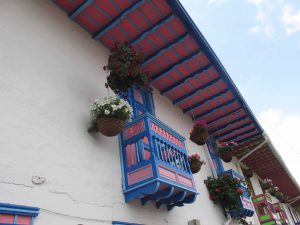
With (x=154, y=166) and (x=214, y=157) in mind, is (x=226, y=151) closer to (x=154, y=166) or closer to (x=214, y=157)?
(x=214, y=157)

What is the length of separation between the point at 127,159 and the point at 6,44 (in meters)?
2.79

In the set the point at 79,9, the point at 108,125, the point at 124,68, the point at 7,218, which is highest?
the point at 79,9

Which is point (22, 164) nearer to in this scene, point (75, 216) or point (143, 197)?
point (75, 216)

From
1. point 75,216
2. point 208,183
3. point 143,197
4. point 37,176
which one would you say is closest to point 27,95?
point 37,176

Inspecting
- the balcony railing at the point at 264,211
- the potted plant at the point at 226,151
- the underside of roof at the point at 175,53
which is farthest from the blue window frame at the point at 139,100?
the balcony railing at the point at 264,211

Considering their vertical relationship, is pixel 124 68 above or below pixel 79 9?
below

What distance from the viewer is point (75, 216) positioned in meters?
3.94

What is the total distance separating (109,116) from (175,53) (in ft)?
10.5

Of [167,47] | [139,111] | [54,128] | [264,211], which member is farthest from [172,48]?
[264,211]

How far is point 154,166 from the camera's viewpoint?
482 centimetres

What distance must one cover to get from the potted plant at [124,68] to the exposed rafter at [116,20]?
87cm

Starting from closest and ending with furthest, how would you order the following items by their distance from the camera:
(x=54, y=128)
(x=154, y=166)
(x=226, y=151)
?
(x=54, y=128), (x=154, y=166), (x=226, y=151)

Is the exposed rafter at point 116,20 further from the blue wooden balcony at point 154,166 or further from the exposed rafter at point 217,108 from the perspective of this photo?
the exposed rafter at point 217,108

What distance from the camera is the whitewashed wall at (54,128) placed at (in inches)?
145
